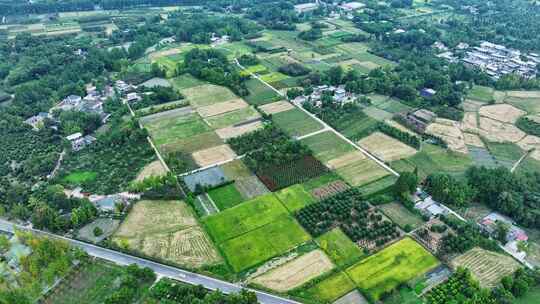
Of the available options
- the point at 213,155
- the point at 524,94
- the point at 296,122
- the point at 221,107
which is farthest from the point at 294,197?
the point at 524,94

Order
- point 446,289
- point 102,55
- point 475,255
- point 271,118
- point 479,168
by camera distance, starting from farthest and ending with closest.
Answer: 1. point 102,55
2. point 271,118
3. point 479,168
4. point 475,255
5. point 446,289

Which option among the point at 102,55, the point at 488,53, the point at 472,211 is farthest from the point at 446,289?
the point at 102,55

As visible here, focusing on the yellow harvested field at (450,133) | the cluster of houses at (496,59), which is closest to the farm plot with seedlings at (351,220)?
the yellow harvested field at (450,133)

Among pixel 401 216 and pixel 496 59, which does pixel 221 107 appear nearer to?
pixel 401 216

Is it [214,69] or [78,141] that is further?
[214,69]

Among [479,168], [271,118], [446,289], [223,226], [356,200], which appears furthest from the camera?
[271,118]

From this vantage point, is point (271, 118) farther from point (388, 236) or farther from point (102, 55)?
point (102, 55)
